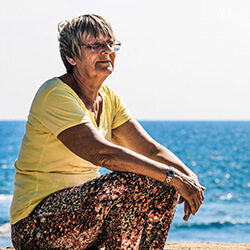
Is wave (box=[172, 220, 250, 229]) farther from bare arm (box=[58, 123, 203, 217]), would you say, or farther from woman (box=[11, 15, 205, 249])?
bare arm (box=[58, 123, 203, 217])

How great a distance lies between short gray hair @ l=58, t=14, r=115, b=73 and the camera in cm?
334

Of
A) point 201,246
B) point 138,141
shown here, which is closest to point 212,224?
point 201,246

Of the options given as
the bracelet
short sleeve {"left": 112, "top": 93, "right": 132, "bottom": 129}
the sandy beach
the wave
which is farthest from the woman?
the wave

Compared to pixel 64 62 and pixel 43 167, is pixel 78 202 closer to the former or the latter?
pixel 43 167

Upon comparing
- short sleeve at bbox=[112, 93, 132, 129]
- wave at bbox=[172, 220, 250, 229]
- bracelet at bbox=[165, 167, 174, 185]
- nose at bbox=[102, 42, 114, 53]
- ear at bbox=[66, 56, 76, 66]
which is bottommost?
wave at bbox=[172, 220, 250, 229]

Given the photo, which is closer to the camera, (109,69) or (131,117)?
(109,69)

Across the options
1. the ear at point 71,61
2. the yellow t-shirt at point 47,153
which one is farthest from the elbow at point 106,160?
the ear at point 71,61

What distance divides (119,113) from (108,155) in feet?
2.77

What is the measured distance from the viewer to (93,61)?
11.2 feet

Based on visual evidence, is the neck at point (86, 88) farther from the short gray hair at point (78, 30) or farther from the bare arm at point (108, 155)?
the bare arm at point (108, 155)

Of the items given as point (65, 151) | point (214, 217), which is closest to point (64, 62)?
point (65, 151)

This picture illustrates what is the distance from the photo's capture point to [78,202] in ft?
9.82

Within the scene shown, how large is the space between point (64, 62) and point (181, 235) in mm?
9287

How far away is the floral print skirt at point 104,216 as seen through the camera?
2.93 meters
